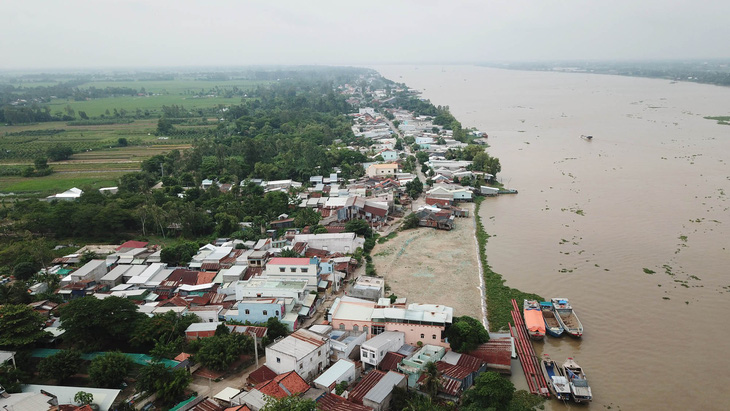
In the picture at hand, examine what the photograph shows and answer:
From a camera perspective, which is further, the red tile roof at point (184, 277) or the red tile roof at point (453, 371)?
the red tile roof at point (184, 277)

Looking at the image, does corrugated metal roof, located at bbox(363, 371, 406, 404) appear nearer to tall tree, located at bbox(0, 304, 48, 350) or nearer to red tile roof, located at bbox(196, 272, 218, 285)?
red tile roof, located at bbox(196, 272, 218, 285)

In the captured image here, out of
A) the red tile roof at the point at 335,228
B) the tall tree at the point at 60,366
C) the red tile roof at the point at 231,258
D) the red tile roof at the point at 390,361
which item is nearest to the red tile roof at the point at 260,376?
the red tile roof at the point at 390,361

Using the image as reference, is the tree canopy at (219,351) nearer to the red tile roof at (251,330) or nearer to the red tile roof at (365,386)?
the red tile roof at (251,330)

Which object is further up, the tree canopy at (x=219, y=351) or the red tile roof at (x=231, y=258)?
the tree canopy at (x=219, y=351)

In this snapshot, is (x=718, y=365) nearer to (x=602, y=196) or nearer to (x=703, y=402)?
(x=703, y=402)

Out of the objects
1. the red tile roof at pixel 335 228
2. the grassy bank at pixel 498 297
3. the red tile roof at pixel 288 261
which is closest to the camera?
the grassy bank at pixel 498 297
